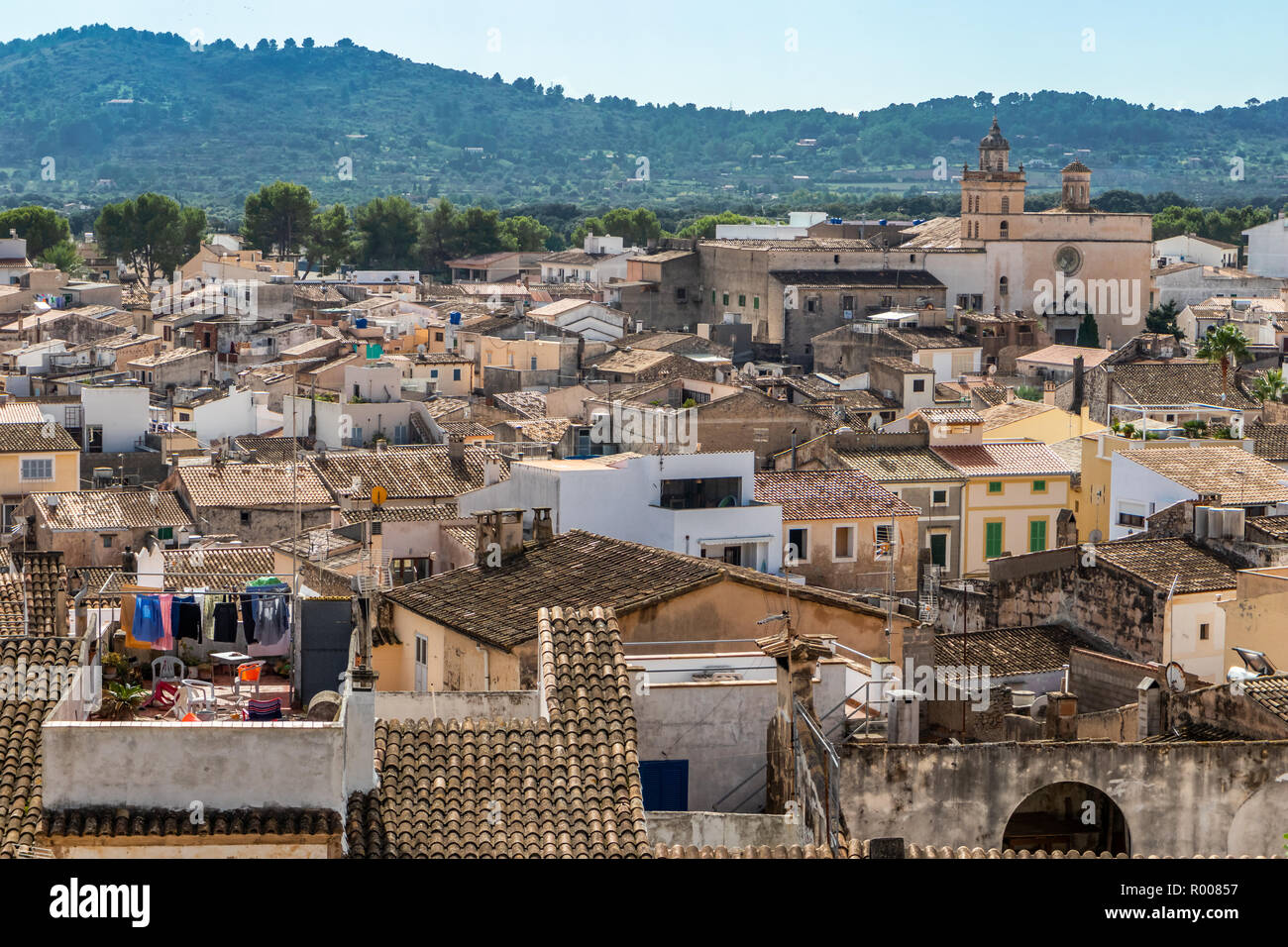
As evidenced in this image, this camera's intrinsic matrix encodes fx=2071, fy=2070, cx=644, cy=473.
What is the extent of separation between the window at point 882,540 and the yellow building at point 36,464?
15073 mm

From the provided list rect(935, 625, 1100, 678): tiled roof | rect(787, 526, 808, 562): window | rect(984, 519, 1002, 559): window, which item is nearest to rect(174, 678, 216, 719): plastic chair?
rect(935, 625, 1100, 678): tiled roof

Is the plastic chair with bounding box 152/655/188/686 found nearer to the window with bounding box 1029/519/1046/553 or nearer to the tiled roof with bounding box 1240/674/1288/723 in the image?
the tiled roof with bounding box 1240/674/1288/723

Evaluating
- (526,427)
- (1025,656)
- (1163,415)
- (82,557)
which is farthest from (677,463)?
Result: (1163,415)

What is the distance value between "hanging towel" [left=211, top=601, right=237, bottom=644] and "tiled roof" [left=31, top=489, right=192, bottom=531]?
14.9 m

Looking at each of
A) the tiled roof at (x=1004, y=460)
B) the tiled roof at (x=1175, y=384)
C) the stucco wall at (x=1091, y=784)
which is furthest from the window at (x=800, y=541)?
the tiled roof at (x=1175, y=384)

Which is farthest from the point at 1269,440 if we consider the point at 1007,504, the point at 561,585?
the point at 561,585

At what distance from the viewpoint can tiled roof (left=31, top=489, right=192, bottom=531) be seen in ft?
95.8

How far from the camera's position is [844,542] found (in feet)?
78.3

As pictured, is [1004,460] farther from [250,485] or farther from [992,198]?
[992,198]

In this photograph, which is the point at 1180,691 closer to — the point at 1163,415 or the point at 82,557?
the point at 82,557

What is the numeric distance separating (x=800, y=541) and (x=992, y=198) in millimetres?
53735

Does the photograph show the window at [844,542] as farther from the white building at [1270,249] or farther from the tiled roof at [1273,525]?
the white building at [1270,249]

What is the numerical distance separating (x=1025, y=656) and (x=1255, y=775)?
810 cm

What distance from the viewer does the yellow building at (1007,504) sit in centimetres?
2997
